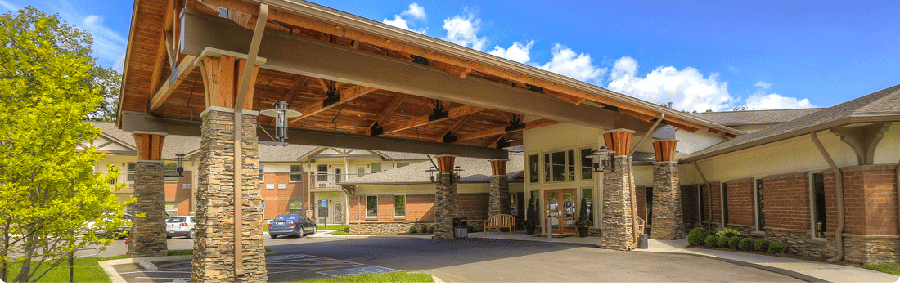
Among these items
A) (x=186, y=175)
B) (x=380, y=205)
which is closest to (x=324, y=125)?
(x=380, y=205)

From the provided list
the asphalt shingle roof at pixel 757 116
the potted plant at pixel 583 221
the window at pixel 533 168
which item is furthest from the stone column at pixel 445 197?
the asphalt shingle roof at pixel 757 116

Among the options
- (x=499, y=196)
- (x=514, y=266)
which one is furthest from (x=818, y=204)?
(x=499, y=196)

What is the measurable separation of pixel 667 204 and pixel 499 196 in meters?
9.79

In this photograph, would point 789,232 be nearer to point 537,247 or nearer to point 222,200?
point 537,247

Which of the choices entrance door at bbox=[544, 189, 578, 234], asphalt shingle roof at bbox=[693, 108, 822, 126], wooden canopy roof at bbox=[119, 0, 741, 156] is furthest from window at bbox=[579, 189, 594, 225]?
asphalt shingle roof at bbox=[693, 108, 822, 126]

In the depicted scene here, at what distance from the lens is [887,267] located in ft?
38.4

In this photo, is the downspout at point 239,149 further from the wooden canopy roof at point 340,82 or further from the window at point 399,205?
the window at point 399,205

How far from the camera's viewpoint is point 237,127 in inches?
385

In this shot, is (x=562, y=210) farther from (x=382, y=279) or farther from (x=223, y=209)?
(x=223, y=209)

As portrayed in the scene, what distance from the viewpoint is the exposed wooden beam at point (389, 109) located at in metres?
18.8

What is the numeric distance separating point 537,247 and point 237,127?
12042 mm

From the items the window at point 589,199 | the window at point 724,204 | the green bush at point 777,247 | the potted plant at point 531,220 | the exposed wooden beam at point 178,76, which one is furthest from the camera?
the potted plant at point 531,220

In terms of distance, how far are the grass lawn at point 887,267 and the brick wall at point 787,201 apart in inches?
100

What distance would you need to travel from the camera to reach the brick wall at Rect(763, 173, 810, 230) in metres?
14.6
